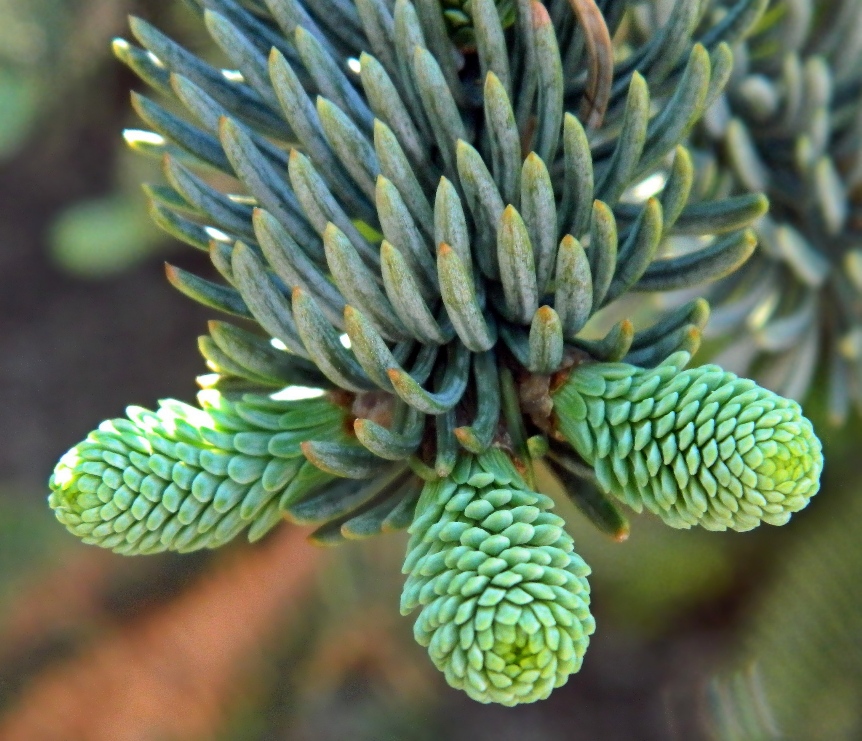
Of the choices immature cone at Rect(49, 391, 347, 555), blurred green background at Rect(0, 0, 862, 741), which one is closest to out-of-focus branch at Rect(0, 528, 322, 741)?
blurred green background at Rect(0, 0, 862, 741)

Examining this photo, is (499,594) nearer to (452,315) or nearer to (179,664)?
(452,315)

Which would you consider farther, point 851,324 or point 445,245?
point 851,324

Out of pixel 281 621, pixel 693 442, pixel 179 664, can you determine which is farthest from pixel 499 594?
pixel 179 664

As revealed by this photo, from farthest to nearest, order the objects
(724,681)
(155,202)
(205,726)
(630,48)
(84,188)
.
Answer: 1. (84,188)
2. (205,726)
3. (724,681)
4. (630,48)
5. (155,202)

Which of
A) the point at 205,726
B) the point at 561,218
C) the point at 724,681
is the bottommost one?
the point at 724,681

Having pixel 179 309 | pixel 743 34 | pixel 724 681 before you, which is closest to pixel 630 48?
pixel 743 34

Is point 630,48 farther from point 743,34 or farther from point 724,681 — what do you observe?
point 724,681

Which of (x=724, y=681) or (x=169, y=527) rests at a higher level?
(x=169, y=527)
